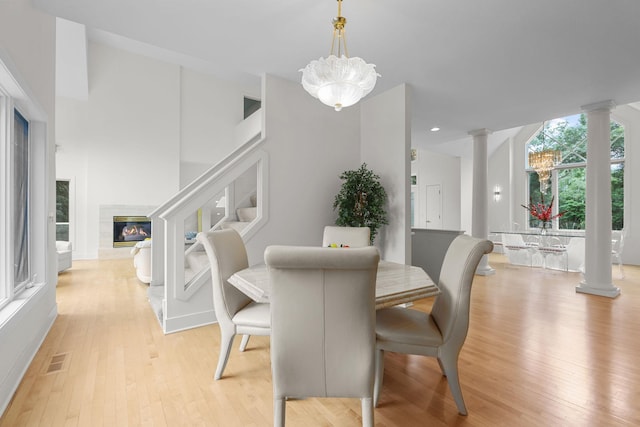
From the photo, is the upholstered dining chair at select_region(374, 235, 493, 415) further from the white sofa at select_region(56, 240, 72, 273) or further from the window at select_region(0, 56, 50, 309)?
the white sofa at select_region(56, 240, 72, 273)

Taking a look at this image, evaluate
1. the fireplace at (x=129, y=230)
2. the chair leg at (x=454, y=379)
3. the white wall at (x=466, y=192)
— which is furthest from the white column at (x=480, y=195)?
the fireplace at (x=129, y=230)

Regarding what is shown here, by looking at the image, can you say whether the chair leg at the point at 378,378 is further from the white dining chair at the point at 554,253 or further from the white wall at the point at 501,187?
the white wall at the point at 501,187

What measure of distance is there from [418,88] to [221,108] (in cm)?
657

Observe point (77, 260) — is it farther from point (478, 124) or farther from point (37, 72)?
point (478, 124)

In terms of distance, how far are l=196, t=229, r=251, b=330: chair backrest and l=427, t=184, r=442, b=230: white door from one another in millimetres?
8740

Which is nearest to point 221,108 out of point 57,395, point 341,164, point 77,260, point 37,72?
point 77,260

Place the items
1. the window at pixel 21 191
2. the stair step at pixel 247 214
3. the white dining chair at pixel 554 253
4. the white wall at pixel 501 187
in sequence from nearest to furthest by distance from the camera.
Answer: the window at pixel 21 191
the stair step at pixel 247 214
the white dining chair at pixel 554 253
the white wall at pixel 501 187

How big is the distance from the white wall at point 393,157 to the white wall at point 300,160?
315 mm

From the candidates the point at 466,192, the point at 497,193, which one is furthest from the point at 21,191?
the point at 497,193

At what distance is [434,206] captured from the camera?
9.92 meters

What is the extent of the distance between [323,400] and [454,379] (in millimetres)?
772

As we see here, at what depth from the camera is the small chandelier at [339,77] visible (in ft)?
7.16

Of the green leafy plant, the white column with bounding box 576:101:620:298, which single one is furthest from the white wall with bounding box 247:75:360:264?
the white column with bounding box 576:101:620:298

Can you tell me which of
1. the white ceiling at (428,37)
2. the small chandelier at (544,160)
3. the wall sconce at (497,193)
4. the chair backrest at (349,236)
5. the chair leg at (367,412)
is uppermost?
the white ceiling at (428,37)
